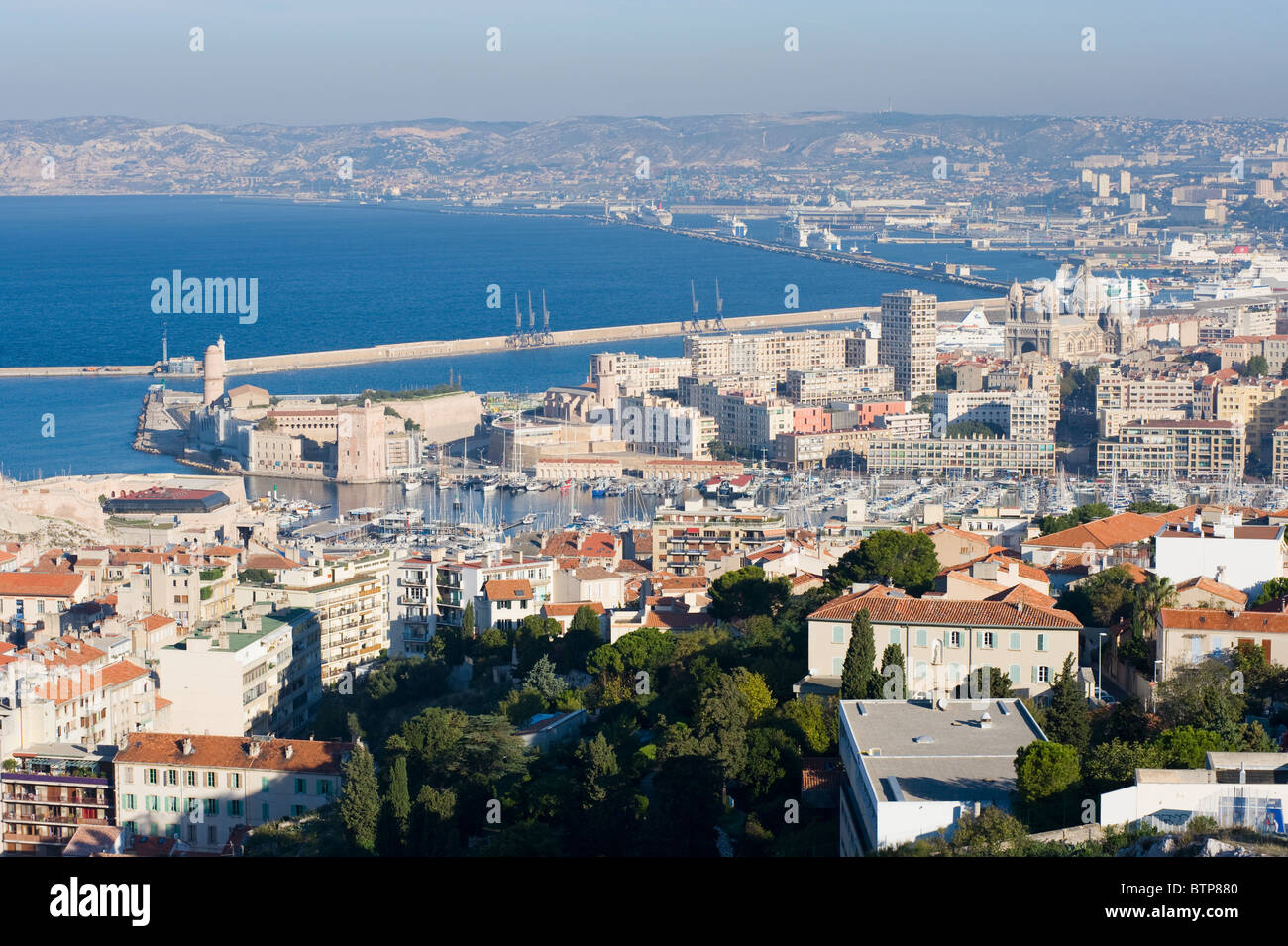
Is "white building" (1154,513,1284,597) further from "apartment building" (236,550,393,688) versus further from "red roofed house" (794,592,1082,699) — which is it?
"apartment building" (236,550,393,688)

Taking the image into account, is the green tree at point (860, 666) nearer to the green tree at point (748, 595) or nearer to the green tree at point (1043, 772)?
the green tree at point (1043, 772)

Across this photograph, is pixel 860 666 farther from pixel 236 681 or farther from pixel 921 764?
pixel 236 681

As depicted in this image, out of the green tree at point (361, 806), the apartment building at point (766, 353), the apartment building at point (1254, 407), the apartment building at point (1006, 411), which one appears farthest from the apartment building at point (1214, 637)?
the apartment building at point (766, 353)

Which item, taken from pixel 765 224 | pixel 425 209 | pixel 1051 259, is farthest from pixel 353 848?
pixel 425 209

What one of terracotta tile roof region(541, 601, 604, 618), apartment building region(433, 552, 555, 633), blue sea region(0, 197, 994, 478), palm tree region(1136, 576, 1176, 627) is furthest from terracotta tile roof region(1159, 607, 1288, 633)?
blue sea region(0, 197, 994, 478)

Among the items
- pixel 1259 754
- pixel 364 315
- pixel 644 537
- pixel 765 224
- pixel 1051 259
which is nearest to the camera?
pixel 1259 754
